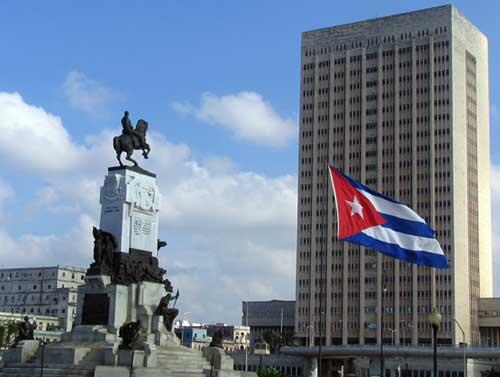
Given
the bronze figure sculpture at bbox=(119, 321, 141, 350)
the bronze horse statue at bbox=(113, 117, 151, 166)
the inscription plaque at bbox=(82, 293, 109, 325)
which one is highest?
the bronze horse statue at bbox=(113, 117, 151, 166)

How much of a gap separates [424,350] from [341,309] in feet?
128

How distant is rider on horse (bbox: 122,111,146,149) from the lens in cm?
6719

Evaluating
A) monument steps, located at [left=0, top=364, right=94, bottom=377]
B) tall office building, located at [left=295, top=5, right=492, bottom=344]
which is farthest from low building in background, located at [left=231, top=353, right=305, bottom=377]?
monument steps, located at [left=0, top=364, right=94, bottom=377]

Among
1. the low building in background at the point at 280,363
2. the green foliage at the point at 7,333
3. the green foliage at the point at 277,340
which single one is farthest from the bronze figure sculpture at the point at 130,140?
the green foliage at the point at 277,340

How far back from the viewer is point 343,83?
18312 cm

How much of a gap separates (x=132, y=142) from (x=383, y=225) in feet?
98.5

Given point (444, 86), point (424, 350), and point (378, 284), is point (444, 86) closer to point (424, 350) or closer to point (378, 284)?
point (378, 284)

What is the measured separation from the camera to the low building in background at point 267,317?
186750 mm

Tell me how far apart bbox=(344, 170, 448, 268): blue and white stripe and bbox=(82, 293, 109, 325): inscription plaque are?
24.8 meters

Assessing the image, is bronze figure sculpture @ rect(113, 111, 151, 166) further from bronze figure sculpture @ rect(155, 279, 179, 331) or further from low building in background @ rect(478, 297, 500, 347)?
low building in background @ rect(478, 297, 500, 347)

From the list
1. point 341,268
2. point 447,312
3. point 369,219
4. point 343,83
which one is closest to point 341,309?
point 341,268

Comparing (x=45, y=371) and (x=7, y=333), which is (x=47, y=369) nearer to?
(x=45, y=371)

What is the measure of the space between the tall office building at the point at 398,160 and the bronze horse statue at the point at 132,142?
345ft

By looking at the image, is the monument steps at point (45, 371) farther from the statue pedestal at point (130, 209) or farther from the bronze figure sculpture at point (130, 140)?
the bronze figure sculpture at point (130, 140)
